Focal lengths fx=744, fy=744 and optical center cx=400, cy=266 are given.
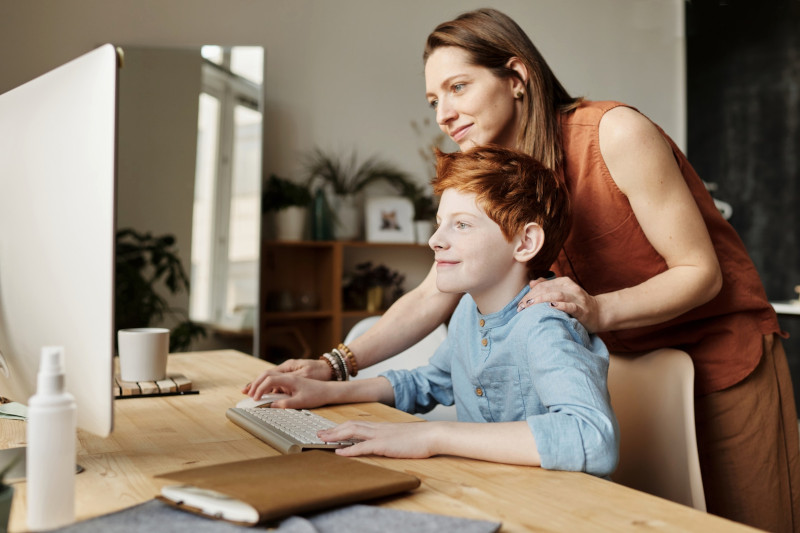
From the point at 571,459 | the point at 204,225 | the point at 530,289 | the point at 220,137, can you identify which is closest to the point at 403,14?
the point at 220,137

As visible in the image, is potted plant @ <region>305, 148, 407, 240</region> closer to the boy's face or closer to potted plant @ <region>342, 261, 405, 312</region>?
potted plant @ <region>342, 261, 405, 312</region>

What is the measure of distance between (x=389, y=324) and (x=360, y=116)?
3.23 meters

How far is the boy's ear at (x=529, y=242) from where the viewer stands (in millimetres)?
1150

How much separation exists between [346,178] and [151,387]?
10.5 ft

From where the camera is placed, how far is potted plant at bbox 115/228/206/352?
3666mm

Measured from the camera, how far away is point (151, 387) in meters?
1.40

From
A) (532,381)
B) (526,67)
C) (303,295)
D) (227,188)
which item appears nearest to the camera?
(532,381)

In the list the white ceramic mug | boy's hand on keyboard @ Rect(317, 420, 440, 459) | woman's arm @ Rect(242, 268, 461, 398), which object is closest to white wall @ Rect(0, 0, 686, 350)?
the white ceramic mug

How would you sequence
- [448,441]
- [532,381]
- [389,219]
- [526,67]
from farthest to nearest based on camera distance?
1. [389,219]
2. [526,67]
3. [532,381]
4. [448,441]

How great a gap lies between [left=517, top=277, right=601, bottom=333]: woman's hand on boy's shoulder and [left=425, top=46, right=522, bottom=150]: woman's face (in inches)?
15.1

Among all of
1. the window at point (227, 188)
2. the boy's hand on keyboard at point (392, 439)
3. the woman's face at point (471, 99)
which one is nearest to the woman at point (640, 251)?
the woman's face at point (471, 99)

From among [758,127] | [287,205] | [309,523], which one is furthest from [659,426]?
[758,127]

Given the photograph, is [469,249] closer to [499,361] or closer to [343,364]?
[499,361]

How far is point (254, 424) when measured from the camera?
107 cm
